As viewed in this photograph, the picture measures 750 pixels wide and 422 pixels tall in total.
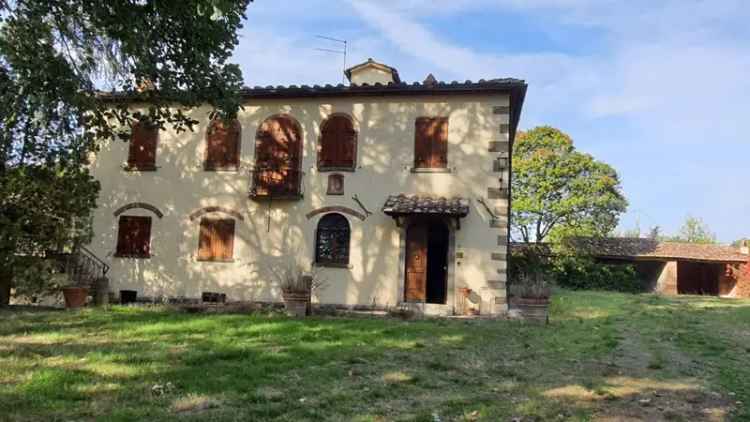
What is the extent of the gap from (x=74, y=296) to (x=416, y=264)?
8.32 metres

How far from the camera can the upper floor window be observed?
14578 mm

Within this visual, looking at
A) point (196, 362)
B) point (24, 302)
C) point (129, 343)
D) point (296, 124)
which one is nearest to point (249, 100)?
point (296, 124)

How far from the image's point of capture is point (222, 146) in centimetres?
1580

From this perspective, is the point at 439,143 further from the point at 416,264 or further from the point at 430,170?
the point at 416,264

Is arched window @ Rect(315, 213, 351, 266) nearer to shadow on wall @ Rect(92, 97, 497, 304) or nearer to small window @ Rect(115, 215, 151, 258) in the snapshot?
shadow on wall @ Rect(92, 97, 497, 304)

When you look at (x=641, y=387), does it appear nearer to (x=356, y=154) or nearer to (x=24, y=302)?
(x=356, y=154)

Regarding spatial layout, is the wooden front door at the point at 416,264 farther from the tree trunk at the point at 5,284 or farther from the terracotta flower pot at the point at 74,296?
the tree trunk at the point at 5,284

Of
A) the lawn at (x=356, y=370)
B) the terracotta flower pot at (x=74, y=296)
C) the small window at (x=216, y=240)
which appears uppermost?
the small window at (x=216, y=240)

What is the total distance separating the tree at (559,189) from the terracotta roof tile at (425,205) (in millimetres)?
19538

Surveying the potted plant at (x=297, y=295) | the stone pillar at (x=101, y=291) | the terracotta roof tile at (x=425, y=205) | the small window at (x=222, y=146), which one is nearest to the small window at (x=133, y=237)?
the stone pillar at (x=101, y=291)

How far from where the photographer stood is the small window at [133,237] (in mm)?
15836

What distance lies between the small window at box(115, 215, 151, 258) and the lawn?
4.42m

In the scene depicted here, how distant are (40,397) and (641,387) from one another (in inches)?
235

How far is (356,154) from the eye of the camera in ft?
49.3
